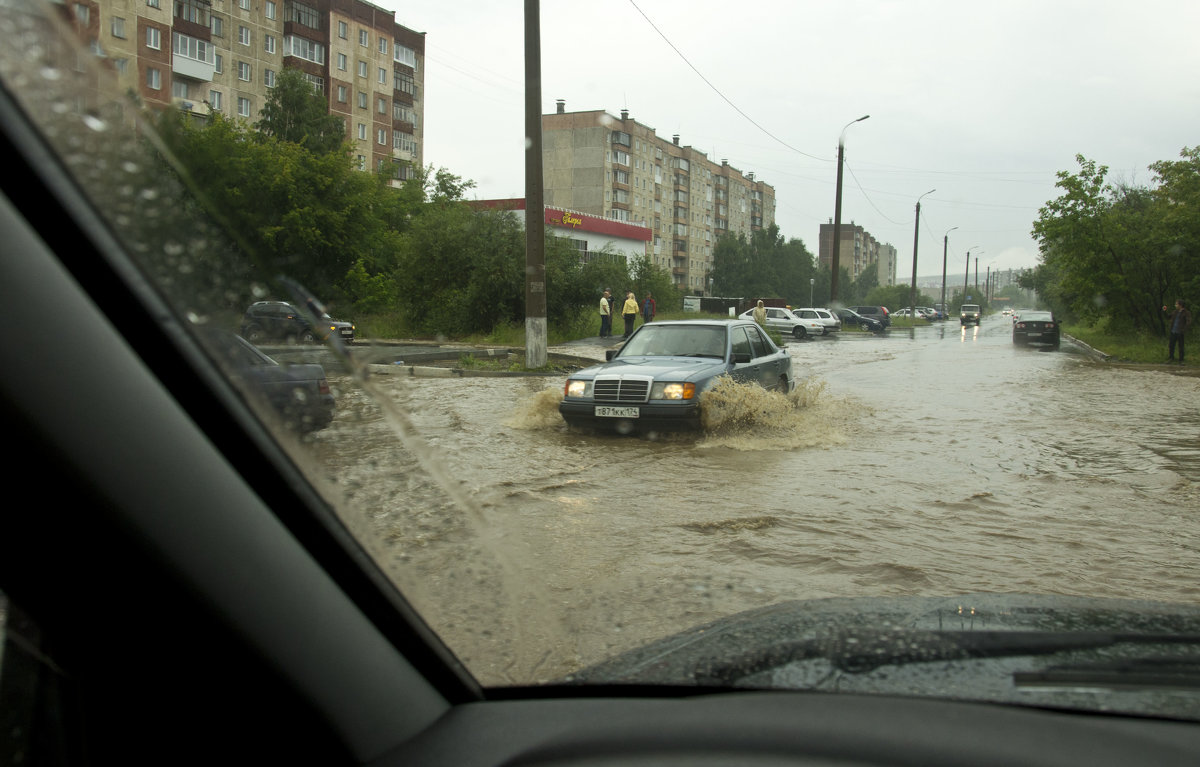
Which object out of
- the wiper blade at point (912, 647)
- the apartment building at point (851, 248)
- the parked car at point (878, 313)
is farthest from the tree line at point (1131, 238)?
the apartment building at point (851, 248)

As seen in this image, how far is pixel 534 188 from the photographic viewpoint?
15.7 meters

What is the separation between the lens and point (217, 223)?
3.66 feet

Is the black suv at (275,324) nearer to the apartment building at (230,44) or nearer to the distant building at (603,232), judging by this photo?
the apartment building at (230,44)

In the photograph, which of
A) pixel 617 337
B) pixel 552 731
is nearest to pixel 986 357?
pixel 617 337

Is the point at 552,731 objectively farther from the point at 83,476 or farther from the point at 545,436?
→ the point at 545,436

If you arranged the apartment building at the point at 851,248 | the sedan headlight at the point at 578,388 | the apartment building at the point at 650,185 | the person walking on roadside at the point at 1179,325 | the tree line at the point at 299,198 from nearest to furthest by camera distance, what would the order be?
1. the tree line at the point at 299,198
2. the sedan headlight at the point at 578,388
3. the person walking on roadside at the point at 1179,325
4. the apartment building at the point at 650,185
5. the apartment building at the point at 851,248

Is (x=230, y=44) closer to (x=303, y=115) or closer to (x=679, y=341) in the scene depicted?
(x=303, y=115)

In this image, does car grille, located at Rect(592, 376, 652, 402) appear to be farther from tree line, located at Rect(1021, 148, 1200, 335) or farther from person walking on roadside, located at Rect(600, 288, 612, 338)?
tree line, located at Rect(1021, 148, 1200, 335)

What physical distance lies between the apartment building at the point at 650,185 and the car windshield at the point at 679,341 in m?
62.5

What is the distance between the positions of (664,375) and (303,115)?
7.21 m

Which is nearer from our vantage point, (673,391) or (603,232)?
(673,391)

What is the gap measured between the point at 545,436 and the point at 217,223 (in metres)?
8.04

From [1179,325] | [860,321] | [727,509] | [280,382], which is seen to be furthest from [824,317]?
[280,382]

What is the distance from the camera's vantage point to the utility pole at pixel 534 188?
1532 centimetres
